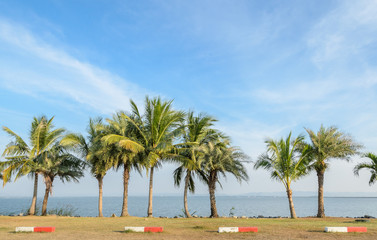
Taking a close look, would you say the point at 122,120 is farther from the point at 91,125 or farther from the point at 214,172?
the point at 214,172

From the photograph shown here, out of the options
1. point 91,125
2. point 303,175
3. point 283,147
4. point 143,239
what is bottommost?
point 143,239

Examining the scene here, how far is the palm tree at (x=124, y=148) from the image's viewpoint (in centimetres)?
2162

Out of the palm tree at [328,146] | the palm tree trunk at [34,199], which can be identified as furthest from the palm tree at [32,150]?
the palm tree at [328,146]

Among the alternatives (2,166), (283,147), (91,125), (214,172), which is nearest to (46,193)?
(2,166)

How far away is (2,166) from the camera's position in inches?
945

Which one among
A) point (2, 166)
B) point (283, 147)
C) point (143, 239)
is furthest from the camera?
point (2, 166)

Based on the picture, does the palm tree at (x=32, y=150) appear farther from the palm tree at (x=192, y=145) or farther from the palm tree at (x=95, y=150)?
the palm tree at (x=192, y=145)

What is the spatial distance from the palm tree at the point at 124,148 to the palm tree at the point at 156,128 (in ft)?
2.03

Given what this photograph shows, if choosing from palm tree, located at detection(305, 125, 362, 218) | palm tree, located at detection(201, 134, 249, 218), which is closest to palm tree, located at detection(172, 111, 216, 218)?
palm tree, located at detection(201, 134, 249, 218)

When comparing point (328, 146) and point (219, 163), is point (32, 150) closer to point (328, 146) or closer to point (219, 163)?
point (219, 163)

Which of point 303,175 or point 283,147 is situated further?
point 303,175

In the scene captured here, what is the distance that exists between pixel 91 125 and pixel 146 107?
515cm

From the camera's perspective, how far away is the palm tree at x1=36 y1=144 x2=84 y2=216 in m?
24.2

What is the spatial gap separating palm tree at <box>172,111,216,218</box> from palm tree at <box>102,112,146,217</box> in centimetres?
317
